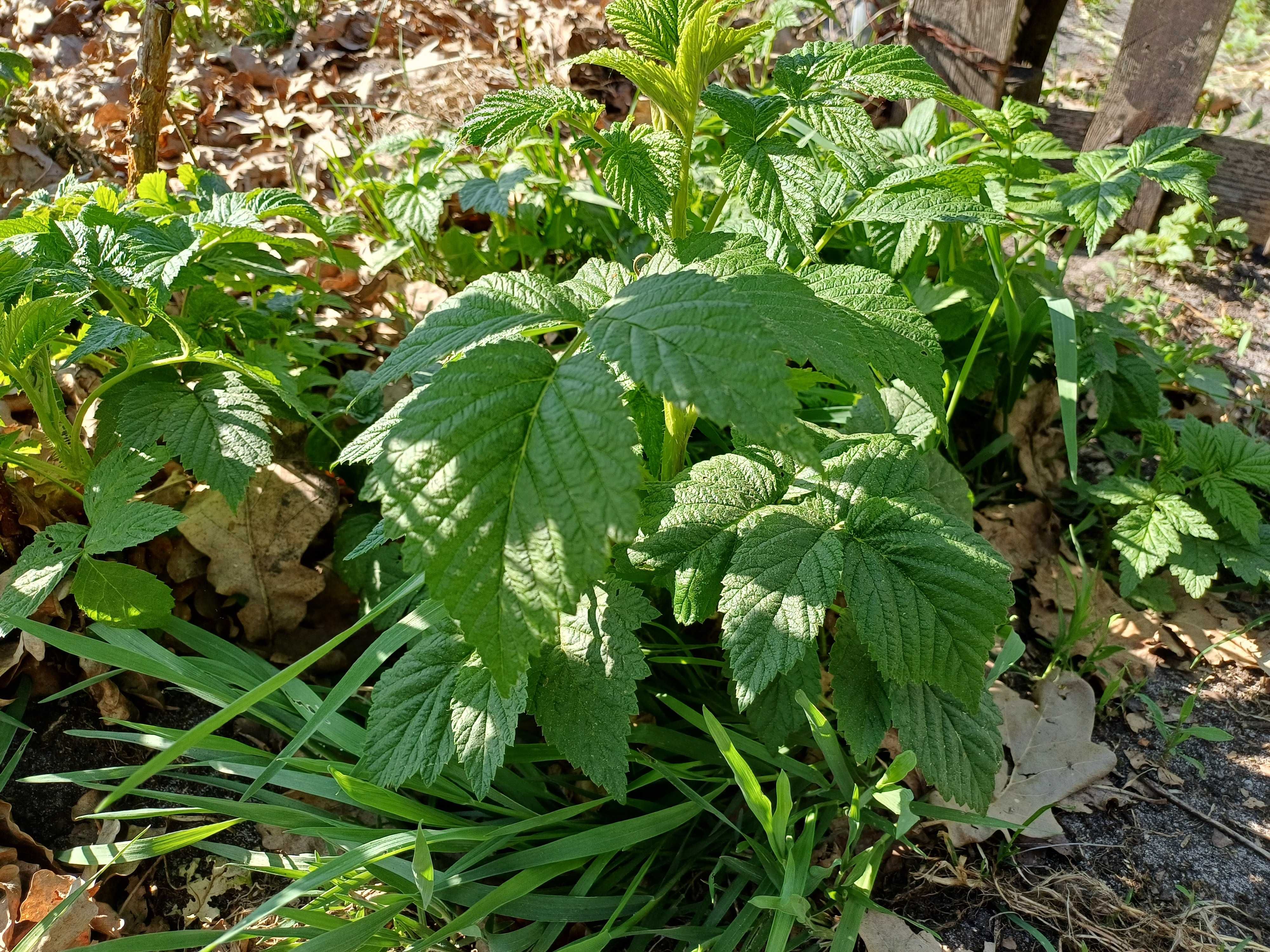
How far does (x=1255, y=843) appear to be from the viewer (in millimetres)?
1658

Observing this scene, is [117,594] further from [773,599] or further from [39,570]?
[773,599]

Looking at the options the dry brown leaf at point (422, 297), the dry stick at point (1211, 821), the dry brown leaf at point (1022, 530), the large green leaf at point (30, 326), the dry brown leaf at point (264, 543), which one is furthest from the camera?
the dry brown leaf at point (422, 297)

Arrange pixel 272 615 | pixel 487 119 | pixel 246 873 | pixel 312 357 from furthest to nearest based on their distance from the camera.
Result: pixel 312 357
pixel 272 615
pixel 246 873
pixel 487 119

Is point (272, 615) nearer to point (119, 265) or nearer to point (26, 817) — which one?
point (26, 817)

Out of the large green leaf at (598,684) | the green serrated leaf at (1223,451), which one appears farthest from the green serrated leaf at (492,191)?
the green serrated leaf at (1223,451)

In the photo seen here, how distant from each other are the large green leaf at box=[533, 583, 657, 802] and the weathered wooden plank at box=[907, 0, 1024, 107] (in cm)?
240

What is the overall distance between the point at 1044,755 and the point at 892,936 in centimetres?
55

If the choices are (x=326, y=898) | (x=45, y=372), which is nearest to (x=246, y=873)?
(x=326, y=898)

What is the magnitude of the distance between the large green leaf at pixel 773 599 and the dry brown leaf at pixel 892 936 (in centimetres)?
52

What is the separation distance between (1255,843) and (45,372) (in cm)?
245

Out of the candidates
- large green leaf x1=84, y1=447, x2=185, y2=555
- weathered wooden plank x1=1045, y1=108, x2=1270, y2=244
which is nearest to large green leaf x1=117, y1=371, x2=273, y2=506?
large green leaf x1=84, y1=447, x2=185, y2=555

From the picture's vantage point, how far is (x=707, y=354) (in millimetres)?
980

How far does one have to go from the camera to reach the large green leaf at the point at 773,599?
1271 millimetres

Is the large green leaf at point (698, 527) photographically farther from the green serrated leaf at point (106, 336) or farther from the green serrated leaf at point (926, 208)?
the green serrated leaf at point (106, 336)
